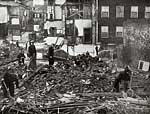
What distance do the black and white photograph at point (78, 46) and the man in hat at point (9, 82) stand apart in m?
0.02

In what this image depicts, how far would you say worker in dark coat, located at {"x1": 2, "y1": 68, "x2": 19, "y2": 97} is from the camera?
5508mm

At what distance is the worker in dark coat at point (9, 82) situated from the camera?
5508 mm

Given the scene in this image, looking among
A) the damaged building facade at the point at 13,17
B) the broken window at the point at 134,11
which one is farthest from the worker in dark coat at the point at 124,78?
the damaged building facade at the point at 13,17

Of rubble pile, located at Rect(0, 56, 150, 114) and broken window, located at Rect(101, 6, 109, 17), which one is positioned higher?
broken window, located at Rect(101, 6, 109, 17)

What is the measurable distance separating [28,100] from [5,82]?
1.66 ft

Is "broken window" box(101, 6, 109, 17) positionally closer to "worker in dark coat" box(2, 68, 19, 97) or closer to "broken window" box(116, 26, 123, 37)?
"broken window" box(116, 26, 123, 37)

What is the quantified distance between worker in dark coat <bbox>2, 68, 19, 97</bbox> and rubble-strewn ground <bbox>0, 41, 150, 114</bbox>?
75 mm

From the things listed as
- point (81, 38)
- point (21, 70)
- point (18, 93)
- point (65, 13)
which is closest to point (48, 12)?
point (65, 13)

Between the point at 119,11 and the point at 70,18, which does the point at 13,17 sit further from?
the point at 119,11

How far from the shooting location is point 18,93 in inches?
217

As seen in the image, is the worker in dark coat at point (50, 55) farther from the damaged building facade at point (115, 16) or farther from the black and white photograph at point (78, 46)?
the damaged building facade at point (115, 16)

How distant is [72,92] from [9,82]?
3.58 ft

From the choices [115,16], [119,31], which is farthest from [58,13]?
[119,31]

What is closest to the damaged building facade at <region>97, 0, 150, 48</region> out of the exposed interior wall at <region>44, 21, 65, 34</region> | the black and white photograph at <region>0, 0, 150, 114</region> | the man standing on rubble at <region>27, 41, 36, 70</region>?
the black and white photograph at <region>0, 0, 150, 114</region>
